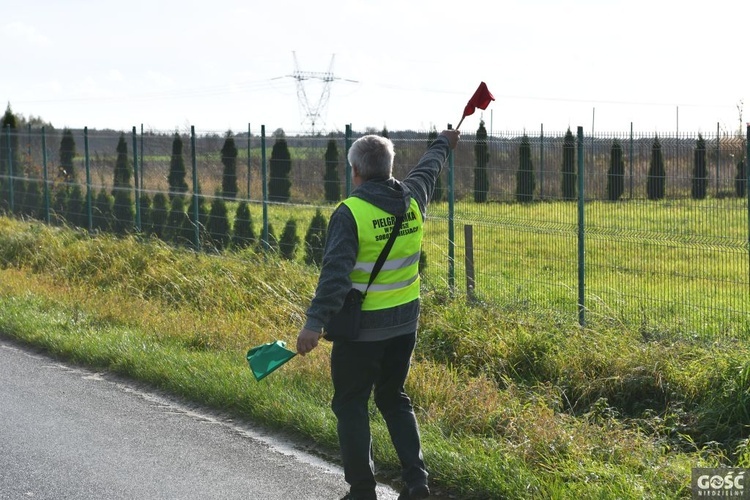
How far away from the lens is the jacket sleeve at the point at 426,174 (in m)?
6.12

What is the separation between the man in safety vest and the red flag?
1.17m

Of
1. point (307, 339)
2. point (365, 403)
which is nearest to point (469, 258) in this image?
point (365, 403)

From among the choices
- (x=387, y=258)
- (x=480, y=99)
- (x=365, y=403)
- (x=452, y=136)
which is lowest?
(x=365, y=403)

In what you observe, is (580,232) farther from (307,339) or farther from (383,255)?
(307,339)

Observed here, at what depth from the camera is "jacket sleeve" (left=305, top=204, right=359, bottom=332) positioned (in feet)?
17.9

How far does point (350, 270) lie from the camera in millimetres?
5473

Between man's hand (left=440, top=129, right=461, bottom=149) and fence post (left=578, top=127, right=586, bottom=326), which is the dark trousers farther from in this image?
fence post (left=578, top=127, right=586, bottom=326)

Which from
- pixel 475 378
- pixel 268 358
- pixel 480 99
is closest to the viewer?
pixel 268 358

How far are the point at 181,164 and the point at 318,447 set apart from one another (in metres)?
12.5

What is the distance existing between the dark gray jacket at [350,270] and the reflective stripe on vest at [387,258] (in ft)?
0.12

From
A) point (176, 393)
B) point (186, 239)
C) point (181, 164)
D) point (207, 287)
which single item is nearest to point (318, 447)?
point (176, 393)

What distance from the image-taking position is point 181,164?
61.9ft

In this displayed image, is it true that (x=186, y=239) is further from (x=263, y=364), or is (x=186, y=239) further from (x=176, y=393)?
(x=263, y=364)

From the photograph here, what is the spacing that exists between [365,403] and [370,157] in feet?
4.42
